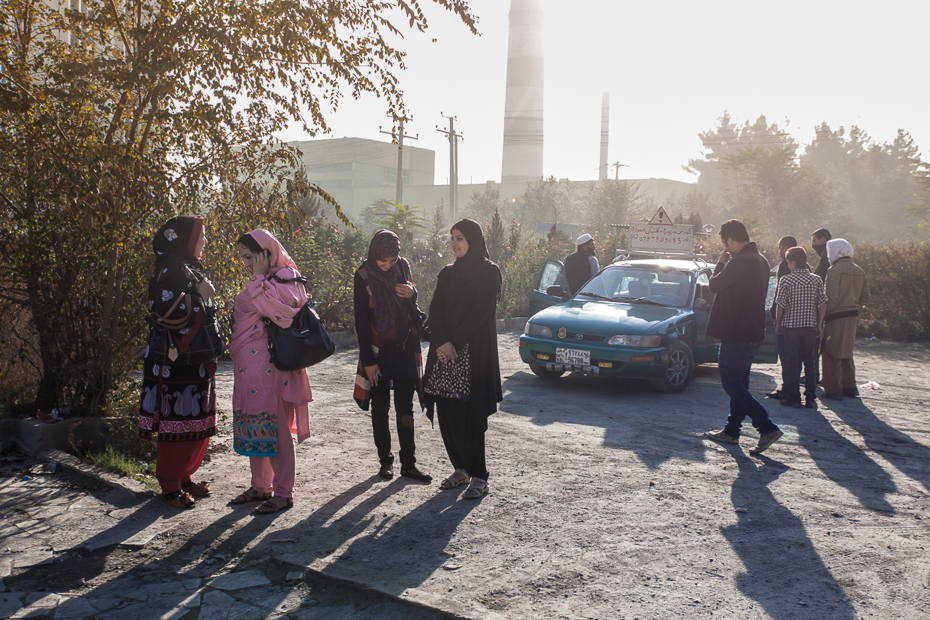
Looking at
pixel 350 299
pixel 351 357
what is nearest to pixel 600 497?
pixel 351 357

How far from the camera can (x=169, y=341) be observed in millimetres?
4402

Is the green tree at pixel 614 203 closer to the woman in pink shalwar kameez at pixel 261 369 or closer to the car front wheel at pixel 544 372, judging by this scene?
the car front wheel at pixel 544 372

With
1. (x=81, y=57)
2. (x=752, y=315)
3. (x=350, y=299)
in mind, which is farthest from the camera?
(x=350, y=299)

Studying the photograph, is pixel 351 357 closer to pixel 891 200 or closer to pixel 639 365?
pixel 639 365

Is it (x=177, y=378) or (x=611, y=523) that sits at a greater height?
(x=177, y=378)

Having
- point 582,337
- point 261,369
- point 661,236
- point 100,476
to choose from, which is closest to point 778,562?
point 261,369

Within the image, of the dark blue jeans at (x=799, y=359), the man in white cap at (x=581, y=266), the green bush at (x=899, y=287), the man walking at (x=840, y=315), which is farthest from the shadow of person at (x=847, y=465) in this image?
the green bush at (x=899, y=287)

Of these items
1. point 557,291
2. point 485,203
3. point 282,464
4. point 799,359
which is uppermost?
point 485,203

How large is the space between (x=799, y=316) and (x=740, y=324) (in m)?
2.38

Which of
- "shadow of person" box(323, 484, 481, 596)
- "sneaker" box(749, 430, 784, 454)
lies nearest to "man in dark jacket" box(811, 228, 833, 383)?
"sneaker" box(749, 430, 784, 454)

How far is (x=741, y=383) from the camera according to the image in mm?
6316

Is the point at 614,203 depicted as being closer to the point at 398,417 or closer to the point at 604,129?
the point at 398,417

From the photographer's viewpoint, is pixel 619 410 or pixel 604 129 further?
pixel 604 129

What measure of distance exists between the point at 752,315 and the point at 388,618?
4.46 meters
